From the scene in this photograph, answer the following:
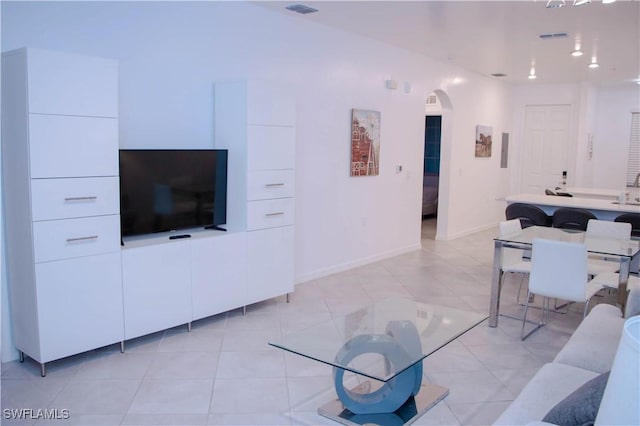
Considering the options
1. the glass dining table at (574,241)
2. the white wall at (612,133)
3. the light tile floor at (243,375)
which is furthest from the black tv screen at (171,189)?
the white wall at (612,133)

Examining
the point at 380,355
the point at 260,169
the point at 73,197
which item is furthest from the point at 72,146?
the point at 380,355

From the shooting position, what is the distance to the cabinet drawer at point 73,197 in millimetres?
3131

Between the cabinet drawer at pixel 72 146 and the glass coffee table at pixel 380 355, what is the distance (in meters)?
1.68

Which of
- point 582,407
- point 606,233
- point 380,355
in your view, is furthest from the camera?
point 606,233

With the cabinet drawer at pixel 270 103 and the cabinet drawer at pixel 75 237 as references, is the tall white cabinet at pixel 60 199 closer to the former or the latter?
the cabinet drawer at pixel 75 237

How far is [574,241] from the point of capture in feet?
13.8

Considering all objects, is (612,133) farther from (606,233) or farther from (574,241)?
(574,241)

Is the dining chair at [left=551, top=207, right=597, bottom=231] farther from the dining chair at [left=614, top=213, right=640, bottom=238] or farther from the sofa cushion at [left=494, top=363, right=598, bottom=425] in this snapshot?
the sofa cushion at [left=494, top=363, right=598, bottom=425]

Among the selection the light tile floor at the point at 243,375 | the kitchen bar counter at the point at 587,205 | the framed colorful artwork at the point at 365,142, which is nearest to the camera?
the light tile floor at the point at 243,375

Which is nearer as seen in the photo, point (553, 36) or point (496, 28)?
point (496, 28)

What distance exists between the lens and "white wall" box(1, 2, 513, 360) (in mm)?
3890

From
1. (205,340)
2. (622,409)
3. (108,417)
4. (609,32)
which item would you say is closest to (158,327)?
(205,340)

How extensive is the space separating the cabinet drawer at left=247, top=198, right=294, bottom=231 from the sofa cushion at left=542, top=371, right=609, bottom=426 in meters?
3.03

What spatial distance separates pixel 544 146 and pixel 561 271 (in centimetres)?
716
